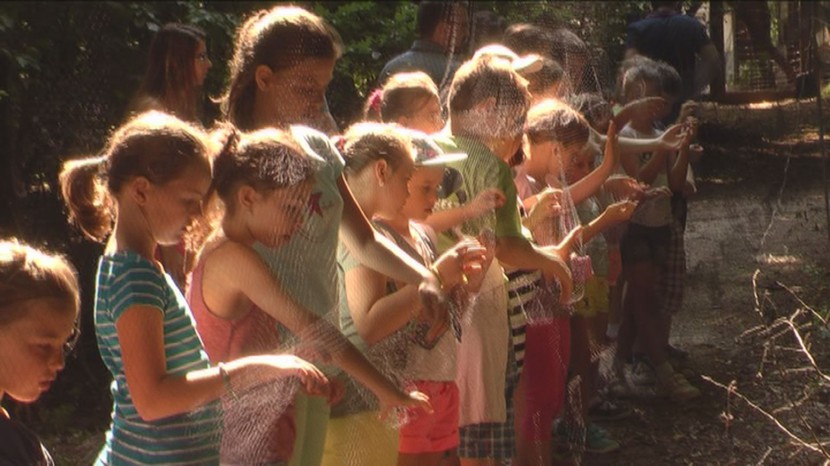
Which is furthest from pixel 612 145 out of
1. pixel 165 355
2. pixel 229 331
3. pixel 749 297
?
pixel 165 355

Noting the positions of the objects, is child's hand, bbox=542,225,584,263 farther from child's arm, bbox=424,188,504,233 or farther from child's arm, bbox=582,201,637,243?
child's arm, bbox=424,188,504,233

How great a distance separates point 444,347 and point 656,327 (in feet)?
2.25

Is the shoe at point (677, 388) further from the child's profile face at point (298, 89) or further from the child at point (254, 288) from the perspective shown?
the child's profile face at point (298, 89)

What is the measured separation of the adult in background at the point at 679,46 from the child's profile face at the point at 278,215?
1.02 meters

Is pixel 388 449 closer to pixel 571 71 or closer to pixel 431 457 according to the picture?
pixel 431 457

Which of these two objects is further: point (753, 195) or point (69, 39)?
point (69, 39)

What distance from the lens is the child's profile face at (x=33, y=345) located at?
7.20 feet

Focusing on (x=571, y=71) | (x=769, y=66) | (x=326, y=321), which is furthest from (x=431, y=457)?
(x=769, y=66)

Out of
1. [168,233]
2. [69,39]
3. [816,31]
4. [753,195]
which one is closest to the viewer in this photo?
[168,233]

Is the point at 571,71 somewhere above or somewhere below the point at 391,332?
above

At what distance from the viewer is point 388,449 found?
2.76 m

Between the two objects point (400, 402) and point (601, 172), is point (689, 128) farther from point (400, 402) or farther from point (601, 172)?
point (400, 402)

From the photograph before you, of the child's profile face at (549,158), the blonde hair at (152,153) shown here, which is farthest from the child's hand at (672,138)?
the blonde hair at (152,153)

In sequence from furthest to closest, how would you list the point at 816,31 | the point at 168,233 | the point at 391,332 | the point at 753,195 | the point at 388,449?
the point at 753,195
the point at 816,31
the point at 388,449
the point at 391,332
the point at 168,233
